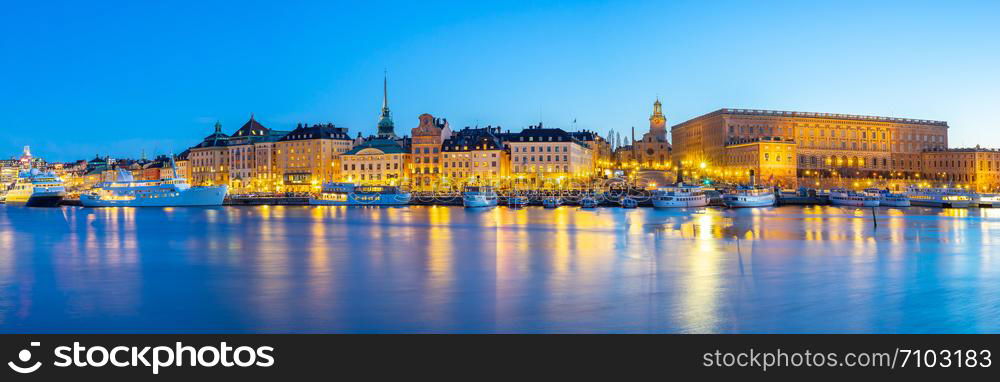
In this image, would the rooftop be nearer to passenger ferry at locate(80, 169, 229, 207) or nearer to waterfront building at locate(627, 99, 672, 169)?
waterfront building at locate(627, 99, 672, 169)

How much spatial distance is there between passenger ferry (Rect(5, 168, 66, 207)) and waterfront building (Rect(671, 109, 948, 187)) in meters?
80.4

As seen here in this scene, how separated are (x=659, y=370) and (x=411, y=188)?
254 ft

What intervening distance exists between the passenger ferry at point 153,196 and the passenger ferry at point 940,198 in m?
69.2

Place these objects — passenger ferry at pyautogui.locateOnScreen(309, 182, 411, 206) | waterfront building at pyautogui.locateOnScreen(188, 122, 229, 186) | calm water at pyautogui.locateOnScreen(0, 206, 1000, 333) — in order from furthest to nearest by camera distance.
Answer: waterfront building at pyautogui.locateOnScreen(188, 122, 229, 186), passenger ferry at pyautogui.locateOnScreen(309, 182, 411, 206), calm water at pyautogui.locateOnScreen(0, 206, 1000, 333)

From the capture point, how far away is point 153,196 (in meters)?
76.6

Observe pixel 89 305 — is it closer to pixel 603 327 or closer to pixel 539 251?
pixel 603 327

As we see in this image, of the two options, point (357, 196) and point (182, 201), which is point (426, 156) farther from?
point (182, 201)

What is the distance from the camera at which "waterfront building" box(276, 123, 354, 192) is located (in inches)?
3927

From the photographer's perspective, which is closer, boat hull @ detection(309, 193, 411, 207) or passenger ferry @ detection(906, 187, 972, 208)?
passenger ferry @ detection(906, 187, 972, 208)

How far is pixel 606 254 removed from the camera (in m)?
28.0

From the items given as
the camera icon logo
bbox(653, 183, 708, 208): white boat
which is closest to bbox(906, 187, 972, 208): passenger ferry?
bbox(653, 183, 708, 208): white boat

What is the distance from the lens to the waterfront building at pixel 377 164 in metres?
90.8

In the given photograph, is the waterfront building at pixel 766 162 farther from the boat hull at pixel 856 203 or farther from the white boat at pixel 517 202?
the white boat at pixel 517 202

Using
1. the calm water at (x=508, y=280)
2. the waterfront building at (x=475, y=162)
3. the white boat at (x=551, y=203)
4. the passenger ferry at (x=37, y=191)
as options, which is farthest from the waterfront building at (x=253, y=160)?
the calm water at (x=508, y=280)
